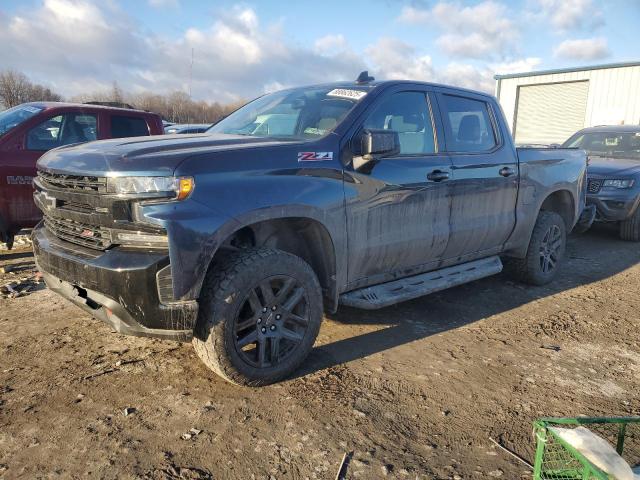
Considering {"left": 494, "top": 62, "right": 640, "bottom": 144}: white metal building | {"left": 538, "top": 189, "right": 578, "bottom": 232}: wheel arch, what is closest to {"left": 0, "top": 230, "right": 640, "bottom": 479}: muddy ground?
{"left": 538, "top": 189, "right": 578, "bottom": 232}: wheel arch

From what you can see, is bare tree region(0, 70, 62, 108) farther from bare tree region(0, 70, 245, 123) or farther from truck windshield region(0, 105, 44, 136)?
truck windshield region(0, 105, 44, 136)

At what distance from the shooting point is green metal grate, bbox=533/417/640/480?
6.35 ft

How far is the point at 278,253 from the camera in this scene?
2973 mm

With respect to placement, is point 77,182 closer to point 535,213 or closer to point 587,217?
point 535,213

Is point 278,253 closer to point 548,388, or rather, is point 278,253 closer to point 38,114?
point 548,388

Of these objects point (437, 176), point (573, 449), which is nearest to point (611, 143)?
point (437, 176)

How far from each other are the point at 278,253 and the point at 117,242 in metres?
0.89

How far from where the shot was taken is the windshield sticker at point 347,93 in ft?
11.9

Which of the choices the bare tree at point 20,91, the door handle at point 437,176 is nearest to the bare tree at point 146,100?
the bare tree at point 20,91

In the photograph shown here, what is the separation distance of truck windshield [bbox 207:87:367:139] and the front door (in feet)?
0.77

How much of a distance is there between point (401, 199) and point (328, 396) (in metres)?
1.47

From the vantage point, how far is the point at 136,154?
2.71 meters

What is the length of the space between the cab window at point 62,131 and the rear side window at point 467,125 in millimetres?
4461

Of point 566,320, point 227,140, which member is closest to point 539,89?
point 566,320
